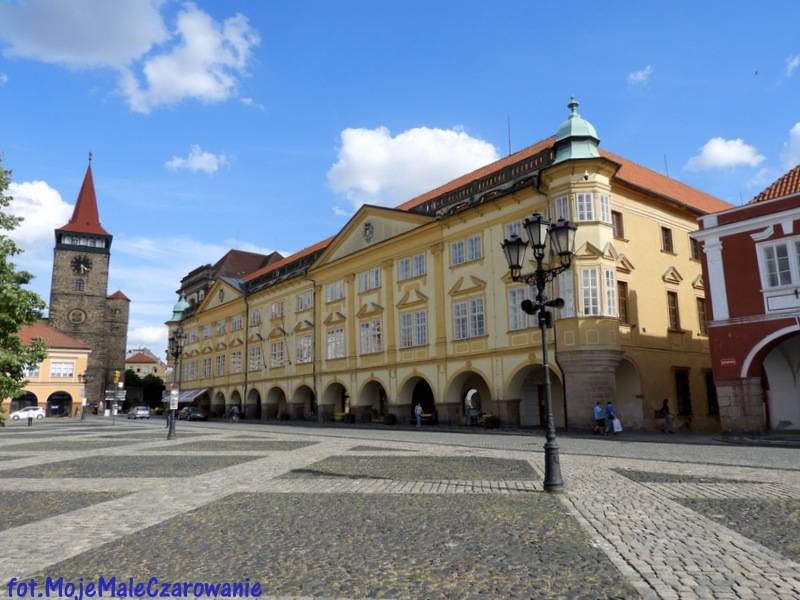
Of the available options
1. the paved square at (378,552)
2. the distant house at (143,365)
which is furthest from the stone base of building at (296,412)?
the distant house at (143,365)

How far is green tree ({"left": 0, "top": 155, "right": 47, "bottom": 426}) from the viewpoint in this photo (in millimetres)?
11070

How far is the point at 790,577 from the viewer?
550cm

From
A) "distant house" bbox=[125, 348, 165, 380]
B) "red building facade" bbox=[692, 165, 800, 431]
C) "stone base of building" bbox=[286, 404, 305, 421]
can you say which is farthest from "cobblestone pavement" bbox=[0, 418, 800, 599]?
"distant house" bbox=[125, 348, 165, 380]

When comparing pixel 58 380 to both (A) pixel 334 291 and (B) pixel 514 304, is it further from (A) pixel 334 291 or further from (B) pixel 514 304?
(B) pixel 514 304

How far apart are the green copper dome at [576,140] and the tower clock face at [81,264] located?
3363 inches

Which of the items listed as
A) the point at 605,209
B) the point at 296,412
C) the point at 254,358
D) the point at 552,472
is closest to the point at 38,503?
the point at 552,472

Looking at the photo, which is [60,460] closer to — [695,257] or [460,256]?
[460,256]

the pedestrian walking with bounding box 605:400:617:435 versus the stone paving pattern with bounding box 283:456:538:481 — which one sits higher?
the pedestrian walking with bounding box 605:400:617:435

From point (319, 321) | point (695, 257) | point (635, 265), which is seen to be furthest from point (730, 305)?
point (319, 321)

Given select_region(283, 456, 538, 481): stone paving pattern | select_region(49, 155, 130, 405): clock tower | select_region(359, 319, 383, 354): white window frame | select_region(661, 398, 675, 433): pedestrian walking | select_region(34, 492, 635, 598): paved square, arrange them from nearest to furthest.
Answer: select_region(34, 492, 635, 598): paved square, select_region(283, 456, 538, 481): stone paving pattern, select_region(661, 398, 675, 433): pedestrian walking, select_region(359, 319, 383, 354): white window frame, select_region(49, 155, 130, 405): clock tower

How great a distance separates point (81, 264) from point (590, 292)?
289 ft

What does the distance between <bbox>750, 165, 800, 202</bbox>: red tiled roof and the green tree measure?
23150 mm

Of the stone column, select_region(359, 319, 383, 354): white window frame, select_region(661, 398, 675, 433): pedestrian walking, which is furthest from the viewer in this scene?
select_region(359, 319, 383, 354): white window frame

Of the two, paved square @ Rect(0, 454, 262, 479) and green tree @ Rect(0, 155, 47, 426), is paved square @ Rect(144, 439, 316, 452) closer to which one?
paved square @ Rect(0, 454, 262, 479)
